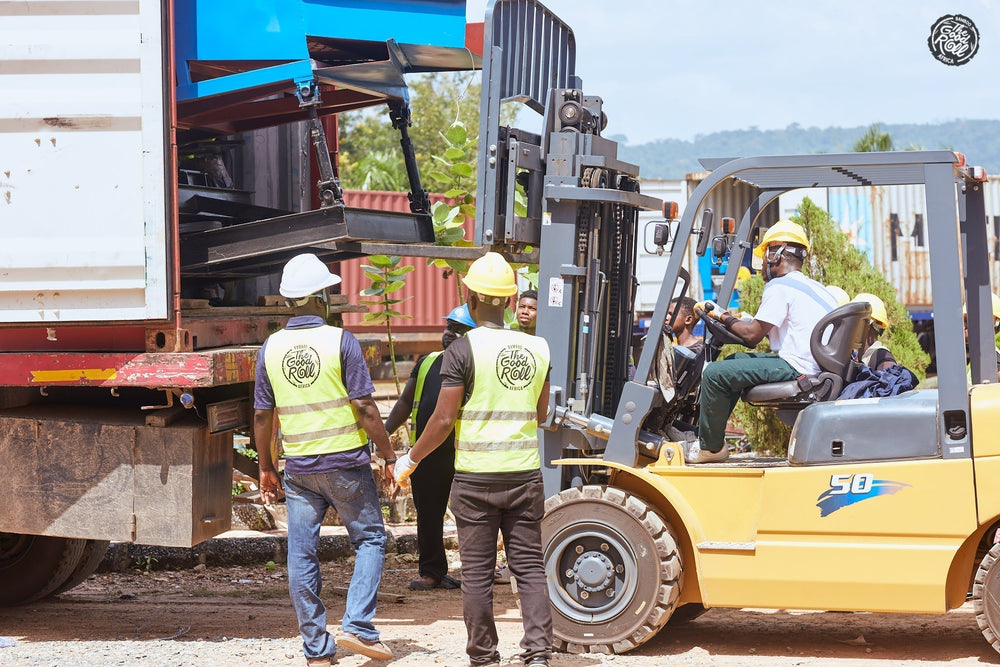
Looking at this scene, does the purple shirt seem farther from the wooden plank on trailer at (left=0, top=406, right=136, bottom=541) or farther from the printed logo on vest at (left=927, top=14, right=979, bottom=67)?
the printed logo on vest at (left=927, top=14, right=979, bottom=67)

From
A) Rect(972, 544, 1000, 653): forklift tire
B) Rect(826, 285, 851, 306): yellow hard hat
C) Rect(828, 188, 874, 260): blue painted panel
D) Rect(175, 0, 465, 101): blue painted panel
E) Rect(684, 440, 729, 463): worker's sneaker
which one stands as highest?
Rect(828, 188, 874, 260): blue painted panel

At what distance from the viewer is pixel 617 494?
5238 mm

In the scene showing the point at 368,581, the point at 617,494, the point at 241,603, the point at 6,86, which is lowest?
the point at 241,603

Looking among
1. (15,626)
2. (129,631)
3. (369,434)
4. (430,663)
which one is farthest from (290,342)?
(15,626)

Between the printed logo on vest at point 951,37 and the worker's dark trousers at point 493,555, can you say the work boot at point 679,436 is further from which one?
the printed logo on vest at point 951,37

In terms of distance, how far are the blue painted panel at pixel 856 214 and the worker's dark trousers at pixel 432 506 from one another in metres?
12.9

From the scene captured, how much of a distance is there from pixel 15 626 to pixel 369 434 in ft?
8.26

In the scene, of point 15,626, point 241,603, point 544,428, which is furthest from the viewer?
point 241,603

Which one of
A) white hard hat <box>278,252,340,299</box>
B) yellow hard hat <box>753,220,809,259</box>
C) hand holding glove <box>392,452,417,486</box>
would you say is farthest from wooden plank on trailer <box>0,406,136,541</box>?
yellow hard hat <box>753,220,809,259</box>

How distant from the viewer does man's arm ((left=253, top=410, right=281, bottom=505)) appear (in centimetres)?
500

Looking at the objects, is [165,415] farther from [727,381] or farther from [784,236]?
[784,236]

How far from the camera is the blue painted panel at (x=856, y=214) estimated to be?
59.6 feet

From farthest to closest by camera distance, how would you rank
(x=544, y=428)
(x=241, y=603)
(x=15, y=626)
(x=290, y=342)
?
(x=241, y=603) → (x=15, y=626) → (x=544, y=428) → (x=290, y=342)

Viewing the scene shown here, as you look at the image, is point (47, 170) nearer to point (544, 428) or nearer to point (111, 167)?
point (111, 167)
